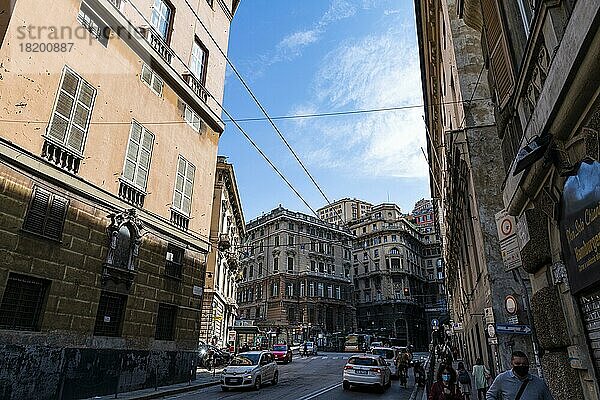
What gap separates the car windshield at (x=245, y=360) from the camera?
17.7m

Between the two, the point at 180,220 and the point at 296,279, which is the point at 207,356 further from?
the point at 296,279

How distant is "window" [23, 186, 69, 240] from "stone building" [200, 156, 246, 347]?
15.2 m

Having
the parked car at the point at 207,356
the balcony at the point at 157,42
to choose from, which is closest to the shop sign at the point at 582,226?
the balcony at the point at 157,42

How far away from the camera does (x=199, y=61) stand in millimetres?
21172

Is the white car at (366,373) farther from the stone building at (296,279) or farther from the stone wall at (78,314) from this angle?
the stone building at (296,279)

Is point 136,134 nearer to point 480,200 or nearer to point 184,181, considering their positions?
point 184,181

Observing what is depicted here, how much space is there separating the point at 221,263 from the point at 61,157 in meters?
24.6

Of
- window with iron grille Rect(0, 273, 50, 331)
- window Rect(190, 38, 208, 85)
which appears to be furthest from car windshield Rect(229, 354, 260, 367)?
window Rect(190, 38, 208, 85)

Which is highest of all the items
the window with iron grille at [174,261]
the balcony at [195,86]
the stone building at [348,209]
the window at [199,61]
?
the stone building at [348,209]

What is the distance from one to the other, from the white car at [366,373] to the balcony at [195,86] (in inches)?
596

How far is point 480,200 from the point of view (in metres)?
12.0

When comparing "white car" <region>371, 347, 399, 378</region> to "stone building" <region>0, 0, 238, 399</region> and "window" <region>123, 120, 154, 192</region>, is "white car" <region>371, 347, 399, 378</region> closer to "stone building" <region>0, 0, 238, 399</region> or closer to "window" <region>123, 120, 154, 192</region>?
"stone building" <region>0, 0, 238, 399</region>

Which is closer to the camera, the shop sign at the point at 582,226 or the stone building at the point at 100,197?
the shop sign at the point at 582,226

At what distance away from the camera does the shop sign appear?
379cm
